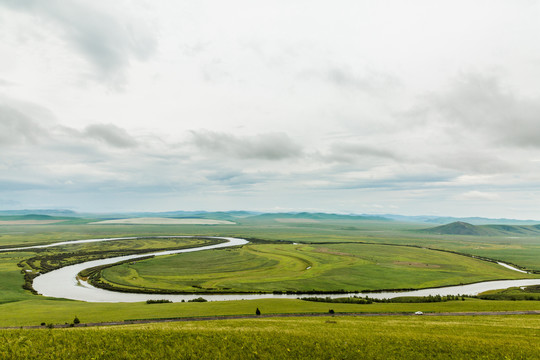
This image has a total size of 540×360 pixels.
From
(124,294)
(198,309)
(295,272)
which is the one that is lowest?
(295,272)

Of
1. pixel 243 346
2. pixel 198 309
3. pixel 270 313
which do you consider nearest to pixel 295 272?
pixel 270 313

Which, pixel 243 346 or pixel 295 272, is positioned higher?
pixel 243 346

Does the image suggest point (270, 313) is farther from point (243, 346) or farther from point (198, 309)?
point (243, 346)

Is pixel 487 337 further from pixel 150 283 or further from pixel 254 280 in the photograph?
pixel 150 283

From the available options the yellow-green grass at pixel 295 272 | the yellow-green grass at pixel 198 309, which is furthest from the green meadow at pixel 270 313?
the yellow-green grass at pixel 295 272

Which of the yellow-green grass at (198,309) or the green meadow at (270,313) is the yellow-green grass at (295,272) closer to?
the green meadow at (270,313)

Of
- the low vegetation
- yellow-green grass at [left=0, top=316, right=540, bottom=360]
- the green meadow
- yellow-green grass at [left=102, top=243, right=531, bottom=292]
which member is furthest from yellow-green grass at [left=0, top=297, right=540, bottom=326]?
yellow-green grass at [left=102, top=243, right=531, bottom=292]

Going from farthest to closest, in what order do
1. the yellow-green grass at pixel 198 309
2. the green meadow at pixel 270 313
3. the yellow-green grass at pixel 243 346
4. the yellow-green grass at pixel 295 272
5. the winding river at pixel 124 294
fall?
the yellow-green grass at pixel 295 272 < the winding river at pixel 124 294 < the yellow-green grass at pixel 198 309 < the green meadow at pixel 270 313 < the yellow-green grass at pixel 243 346

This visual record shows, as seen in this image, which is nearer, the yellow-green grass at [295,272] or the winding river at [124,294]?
the winding river at [124,294]

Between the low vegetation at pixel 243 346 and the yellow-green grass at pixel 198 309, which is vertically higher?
→ the low vegetation at pixel 243 346

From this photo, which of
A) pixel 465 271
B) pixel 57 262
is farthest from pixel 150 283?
pixel 465 271
